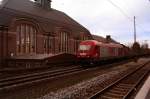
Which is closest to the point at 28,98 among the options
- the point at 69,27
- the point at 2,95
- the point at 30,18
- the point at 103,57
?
the point at 2,95

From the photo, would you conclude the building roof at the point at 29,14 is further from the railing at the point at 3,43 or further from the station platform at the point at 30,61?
the station platform at the point at 30,61

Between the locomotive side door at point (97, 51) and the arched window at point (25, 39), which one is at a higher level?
the arched window at point (25, 39)

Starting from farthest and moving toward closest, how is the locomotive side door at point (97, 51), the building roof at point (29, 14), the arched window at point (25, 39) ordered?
the arched window at point (25, 39), the building roof at point (29, 14), the locomotive side door at point (97, 51)

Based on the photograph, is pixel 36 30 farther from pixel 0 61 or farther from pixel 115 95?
pixel 115 95

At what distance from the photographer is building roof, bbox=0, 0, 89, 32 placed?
36969 mm

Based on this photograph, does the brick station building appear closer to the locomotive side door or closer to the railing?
the railing

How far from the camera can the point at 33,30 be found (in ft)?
134

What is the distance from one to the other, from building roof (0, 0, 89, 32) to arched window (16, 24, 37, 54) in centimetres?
215

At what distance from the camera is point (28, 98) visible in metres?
11.3

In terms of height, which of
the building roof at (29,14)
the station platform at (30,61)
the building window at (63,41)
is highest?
the building roof at (29,14)

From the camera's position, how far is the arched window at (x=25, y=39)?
124ft

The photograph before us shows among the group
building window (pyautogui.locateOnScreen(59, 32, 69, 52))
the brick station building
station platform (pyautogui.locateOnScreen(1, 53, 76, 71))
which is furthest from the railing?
building window (pyautogui.locateOnScreen(59, 32, 69, 52))

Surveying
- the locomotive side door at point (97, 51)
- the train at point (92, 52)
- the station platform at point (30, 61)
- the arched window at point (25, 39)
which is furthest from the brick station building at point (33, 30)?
the locomotive side door at point (97, 51)

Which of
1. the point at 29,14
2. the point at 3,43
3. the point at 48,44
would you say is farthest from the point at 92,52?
the point at 29,14
